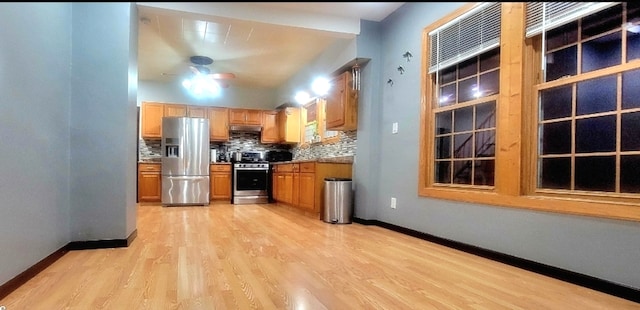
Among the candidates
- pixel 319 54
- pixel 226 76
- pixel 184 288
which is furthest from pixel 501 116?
pixel 226 76

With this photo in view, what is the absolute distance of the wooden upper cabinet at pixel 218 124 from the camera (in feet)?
23.7

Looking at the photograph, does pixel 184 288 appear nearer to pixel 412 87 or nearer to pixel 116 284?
pixel 116 284

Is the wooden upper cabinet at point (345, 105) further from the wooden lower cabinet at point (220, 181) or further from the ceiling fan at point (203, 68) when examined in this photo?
the wooden lower cabinet at point (220, 181)

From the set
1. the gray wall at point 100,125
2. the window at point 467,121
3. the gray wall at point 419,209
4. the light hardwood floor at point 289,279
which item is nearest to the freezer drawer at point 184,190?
the light hardwood floor at point 289,279

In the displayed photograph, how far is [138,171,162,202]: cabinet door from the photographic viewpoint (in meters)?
6.62

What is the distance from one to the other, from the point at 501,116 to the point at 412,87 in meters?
1.24

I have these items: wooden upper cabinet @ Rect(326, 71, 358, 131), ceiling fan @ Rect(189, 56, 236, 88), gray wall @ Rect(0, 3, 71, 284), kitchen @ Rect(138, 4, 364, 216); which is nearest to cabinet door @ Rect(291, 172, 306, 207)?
kitchen @ Rect(138, 4, 364, 216)

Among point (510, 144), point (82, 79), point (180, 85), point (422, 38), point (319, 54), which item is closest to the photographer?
point (510, 144)

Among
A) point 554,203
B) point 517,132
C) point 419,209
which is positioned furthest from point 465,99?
point 554,203

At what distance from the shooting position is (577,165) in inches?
91.7

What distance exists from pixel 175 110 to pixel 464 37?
570 centimetres

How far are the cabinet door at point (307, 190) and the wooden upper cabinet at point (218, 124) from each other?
258 centimetres

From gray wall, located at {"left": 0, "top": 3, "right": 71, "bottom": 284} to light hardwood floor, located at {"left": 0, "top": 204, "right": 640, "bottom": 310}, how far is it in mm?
243

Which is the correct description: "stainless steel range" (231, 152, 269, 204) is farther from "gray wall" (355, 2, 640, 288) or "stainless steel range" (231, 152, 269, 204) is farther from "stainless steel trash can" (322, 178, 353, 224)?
"gray wall" (355, 2, 640, 288)
